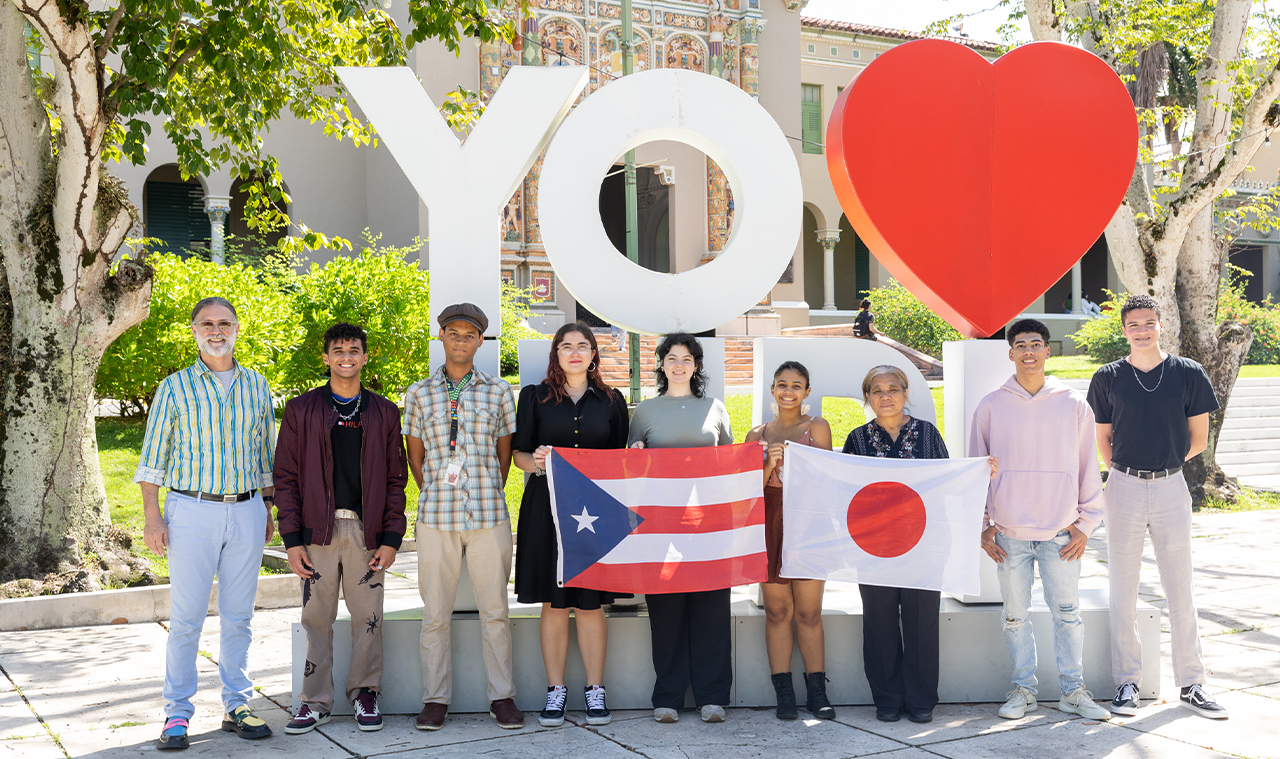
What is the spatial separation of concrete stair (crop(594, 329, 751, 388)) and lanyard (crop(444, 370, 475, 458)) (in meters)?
13.1

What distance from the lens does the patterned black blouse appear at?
4895 millimetres

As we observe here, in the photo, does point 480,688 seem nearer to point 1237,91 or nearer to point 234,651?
point 234,651

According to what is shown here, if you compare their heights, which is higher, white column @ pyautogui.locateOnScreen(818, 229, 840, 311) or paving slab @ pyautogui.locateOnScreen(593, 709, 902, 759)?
white column @ pyautogui.locateOnScreen(818, 229, 840, 311)

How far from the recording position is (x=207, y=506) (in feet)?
14.7

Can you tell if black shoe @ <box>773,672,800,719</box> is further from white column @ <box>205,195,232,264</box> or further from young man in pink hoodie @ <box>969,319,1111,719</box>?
white column @ <box>205,195,232,264</box>

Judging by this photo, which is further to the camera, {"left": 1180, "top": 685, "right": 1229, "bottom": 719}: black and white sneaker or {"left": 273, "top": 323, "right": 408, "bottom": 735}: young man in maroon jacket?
{"left": 1180, "top": 685, "right": 1229, "bottom": 719}: black and white sneaker

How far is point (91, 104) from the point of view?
6.99 metres

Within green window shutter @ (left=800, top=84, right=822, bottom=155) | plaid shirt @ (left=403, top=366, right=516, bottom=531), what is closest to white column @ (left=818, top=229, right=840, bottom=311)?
green window shutter @ (left=800, top=84, right=822, bottom=155)

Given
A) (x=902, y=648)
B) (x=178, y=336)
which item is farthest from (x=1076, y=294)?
(x=902, y=648)

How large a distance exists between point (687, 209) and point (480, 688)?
19.5m

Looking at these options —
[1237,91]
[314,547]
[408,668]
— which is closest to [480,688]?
[408,668]

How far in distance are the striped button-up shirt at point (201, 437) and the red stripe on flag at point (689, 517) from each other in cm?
180

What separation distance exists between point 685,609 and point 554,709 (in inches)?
30.1

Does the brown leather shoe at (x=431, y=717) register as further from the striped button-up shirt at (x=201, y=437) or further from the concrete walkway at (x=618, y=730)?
the striped button-up shirt at (x=201, y=437)
